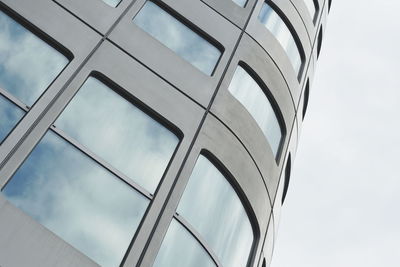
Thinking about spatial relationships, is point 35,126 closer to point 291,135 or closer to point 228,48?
point 228,48

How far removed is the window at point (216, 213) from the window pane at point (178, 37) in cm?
238

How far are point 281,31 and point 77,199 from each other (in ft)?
28.0

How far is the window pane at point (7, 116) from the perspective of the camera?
742cm

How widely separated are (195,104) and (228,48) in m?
2.20

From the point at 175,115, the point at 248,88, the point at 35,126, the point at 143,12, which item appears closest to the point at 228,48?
the point at 248,88

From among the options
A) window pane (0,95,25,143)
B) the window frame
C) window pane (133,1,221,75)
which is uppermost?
the window frame

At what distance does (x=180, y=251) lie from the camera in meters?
8.44

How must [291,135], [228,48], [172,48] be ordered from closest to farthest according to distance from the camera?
[172,48] → [228,48] → [291,135]

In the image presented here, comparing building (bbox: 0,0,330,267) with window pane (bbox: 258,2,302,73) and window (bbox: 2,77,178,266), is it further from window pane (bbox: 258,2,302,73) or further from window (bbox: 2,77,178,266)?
window pane (bbox: 258,2,302,73)

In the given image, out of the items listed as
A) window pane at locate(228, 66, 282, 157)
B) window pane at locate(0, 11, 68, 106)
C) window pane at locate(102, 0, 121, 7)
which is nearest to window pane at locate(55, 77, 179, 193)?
→ window pane at locate(0, 11, 68, 106)

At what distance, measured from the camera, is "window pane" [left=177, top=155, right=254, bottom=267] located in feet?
29.6

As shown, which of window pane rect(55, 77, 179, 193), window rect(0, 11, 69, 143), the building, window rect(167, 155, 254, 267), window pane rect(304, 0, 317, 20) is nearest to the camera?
the building

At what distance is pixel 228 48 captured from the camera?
38.1 ft

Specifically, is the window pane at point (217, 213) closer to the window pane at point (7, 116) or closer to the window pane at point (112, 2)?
the window pane at point (7, 116)
